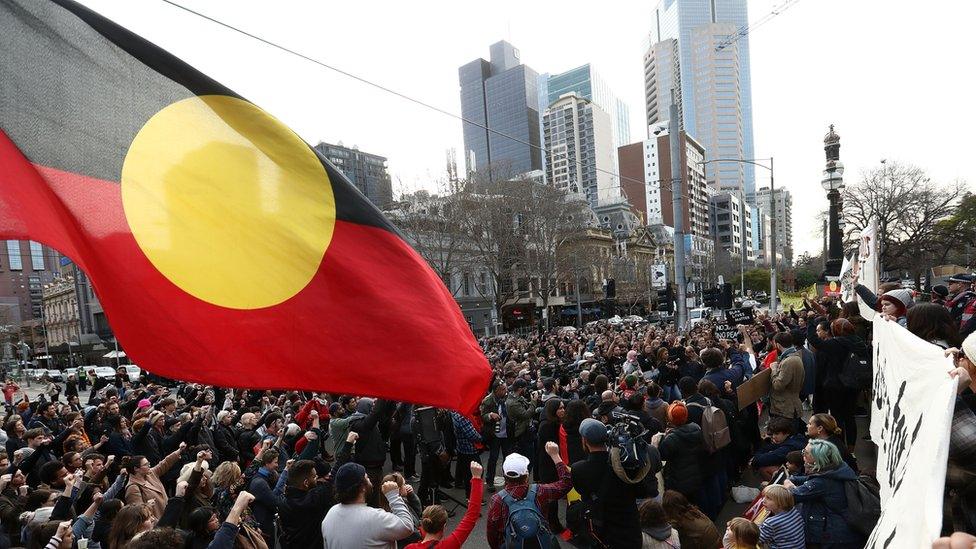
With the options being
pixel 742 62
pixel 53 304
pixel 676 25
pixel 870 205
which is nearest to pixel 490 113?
pixel 676 25

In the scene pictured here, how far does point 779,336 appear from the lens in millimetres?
7094

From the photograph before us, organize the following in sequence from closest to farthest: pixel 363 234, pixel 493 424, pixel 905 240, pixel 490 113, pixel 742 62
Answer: pixel 363 234
pixel 493 424
pixel 905 240
pixel 490 113
pixel 742 62

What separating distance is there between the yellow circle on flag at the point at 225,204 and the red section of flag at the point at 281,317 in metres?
0.08

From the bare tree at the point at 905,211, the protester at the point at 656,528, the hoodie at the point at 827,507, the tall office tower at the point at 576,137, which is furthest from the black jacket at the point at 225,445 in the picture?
the tall office tower at the point at 576,137

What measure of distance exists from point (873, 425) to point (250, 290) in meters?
4.12

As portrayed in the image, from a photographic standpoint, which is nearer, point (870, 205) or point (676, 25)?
point (870, 205)

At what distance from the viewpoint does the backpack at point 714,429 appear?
5.60m

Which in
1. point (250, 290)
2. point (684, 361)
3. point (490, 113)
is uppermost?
point (490, 113)

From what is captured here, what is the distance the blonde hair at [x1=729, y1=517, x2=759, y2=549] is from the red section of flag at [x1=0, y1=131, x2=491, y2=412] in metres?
1.99

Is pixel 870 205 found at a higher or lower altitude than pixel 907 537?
higher

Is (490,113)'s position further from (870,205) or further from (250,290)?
(250,290)

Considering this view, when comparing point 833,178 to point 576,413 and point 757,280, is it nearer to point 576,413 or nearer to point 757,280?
point 576,413

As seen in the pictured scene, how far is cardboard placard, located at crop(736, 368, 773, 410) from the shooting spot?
6457 mm

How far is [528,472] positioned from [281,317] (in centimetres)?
243
